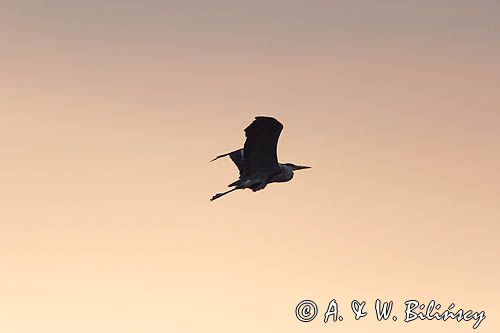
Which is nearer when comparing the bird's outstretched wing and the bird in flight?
the bird's outstretched wing

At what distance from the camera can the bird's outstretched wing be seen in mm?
57375

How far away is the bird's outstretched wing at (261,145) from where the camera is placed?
57375 millimetres

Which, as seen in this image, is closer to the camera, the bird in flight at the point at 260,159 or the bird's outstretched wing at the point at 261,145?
the bird's outstretched wing at the point at 261,145

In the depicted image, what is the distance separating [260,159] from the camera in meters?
60.9

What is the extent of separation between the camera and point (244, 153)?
6019 cm

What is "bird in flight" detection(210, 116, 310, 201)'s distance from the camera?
189 ft

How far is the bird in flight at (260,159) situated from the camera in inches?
2272

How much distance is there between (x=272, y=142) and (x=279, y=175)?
11.8 ft

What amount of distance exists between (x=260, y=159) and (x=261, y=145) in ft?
4.95

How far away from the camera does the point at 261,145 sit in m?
59.5

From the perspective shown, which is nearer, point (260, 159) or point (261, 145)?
point (261, 145)

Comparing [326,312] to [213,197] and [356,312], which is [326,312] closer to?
[356,312]

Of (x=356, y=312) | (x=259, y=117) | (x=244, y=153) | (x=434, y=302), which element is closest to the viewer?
(x=259, y=117)

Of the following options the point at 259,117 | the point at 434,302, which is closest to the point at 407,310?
the point at 434,302
